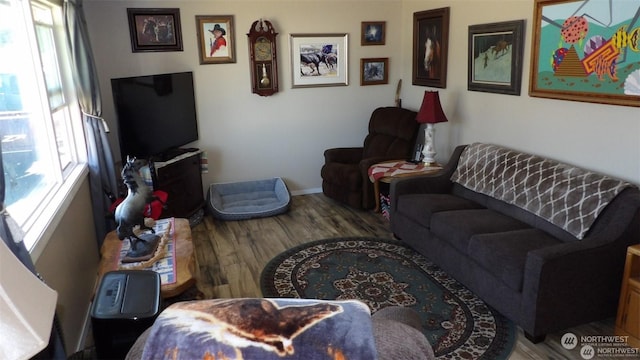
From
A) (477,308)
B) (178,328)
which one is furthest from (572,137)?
(178,328)

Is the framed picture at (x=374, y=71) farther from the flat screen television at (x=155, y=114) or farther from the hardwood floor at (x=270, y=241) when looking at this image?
the flat screen television at (x=155, y=114)

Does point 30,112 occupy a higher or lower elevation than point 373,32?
lower

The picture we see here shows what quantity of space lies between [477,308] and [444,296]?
0.23 metres

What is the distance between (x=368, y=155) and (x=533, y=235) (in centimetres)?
248

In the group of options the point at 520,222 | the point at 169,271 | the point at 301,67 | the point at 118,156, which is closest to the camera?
the point at 169,271

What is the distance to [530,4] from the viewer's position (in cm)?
343

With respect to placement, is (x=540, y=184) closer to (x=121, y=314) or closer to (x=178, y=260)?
(x=178, y=260)

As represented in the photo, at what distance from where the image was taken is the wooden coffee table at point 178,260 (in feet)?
7.50

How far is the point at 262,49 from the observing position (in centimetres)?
484

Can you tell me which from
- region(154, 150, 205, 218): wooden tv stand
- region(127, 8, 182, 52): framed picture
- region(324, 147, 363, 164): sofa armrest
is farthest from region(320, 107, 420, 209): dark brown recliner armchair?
region(127, 8, 182, 52): framed picture

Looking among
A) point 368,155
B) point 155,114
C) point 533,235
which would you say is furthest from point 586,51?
point 155,114

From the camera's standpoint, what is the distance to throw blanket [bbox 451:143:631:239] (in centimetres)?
268

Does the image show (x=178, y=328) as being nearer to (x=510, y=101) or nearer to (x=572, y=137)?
(x=572, y=137)

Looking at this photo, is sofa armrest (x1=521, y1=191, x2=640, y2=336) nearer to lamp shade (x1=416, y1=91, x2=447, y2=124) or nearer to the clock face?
lamp shade (x1=416, y1=91, x2=447, y2=124)
